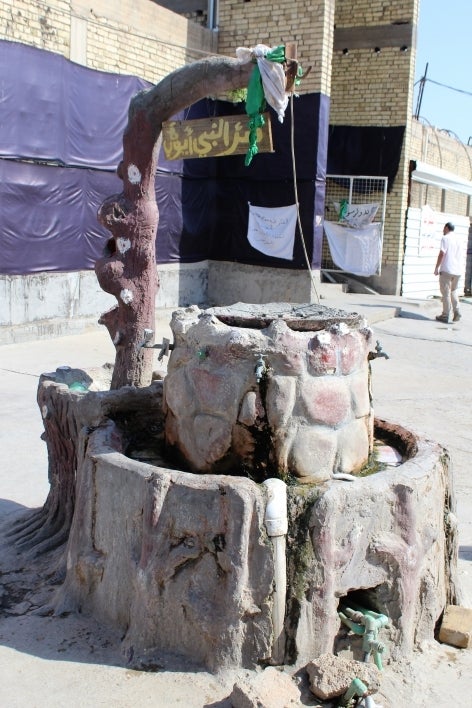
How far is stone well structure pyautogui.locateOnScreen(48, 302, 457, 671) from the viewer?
8.87ft

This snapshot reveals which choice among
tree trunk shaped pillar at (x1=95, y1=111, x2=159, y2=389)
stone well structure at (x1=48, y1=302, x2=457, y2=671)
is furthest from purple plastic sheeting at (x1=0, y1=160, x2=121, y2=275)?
stone well structure at (x1=48, y1=302, x2=457, y2=671)

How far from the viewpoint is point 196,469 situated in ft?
10.4

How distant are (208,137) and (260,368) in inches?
73.4

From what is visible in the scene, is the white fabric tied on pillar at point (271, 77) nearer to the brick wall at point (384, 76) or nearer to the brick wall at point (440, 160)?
the brick wall at point (384, 76)

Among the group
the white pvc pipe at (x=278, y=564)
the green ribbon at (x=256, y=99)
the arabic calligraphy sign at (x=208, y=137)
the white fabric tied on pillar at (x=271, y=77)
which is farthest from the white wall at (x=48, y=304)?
the white pvc pipe at (x=278, y=564)

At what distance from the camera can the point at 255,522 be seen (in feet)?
8.85

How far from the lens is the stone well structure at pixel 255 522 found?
2705 mm

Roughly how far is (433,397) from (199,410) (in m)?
4.87

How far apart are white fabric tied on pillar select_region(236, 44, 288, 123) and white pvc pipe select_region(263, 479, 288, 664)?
193 cm

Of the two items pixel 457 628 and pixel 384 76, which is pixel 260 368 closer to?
pixel 457 628

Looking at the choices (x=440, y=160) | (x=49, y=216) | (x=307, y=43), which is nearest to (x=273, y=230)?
(x=307, y=43)

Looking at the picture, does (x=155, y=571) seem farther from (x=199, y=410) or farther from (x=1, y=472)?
(x=1, y=472)

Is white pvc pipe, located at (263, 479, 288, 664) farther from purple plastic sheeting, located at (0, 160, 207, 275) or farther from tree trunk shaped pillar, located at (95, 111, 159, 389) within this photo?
purple plastic sheeting, located at (0, 160, 207, 275)

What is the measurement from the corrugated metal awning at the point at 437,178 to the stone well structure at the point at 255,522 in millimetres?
12140
